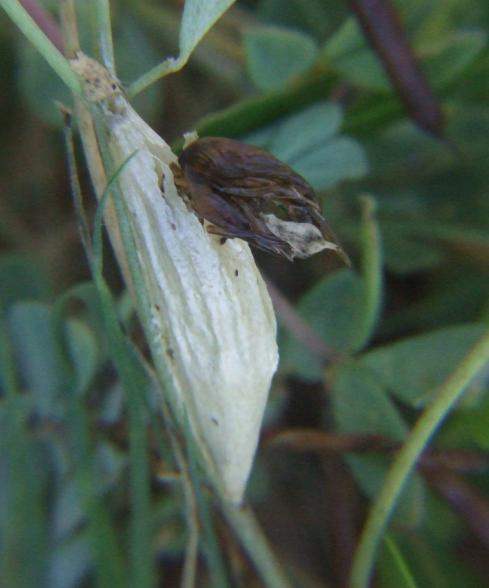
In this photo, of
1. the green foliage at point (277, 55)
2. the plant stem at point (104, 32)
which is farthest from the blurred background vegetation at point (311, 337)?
the plant stem at point (104, 32)

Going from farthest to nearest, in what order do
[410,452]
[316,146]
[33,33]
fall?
1. [316,146]
2. [410,452]
3. [33,33]

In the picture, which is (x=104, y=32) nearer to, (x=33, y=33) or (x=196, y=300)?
(x=33, y=33)

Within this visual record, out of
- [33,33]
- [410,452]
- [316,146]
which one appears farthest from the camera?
[316,146]

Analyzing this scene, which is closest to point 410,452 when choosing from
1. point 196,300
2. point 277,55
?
point 196,300

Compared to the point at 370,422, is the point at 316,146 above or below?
above

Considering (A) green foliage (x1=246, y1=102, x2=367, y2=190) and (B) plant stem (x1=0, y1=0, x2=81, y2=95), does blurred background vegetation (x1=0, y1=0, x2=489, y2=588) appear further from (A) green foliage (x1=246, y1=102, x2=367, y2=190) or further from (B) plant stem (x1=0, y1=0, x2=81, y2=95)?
(B) plant stem (x1=0, y1=0, x2=81, y2=95)

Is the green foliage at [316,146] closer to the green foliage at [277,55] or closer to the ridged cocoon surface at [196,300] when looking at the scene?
the green foliage at [277,55]

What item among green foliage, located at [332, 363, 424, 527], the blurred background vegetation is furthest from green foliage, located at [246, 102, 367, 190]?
green foliage, located at [332, 363, 424, 527]
